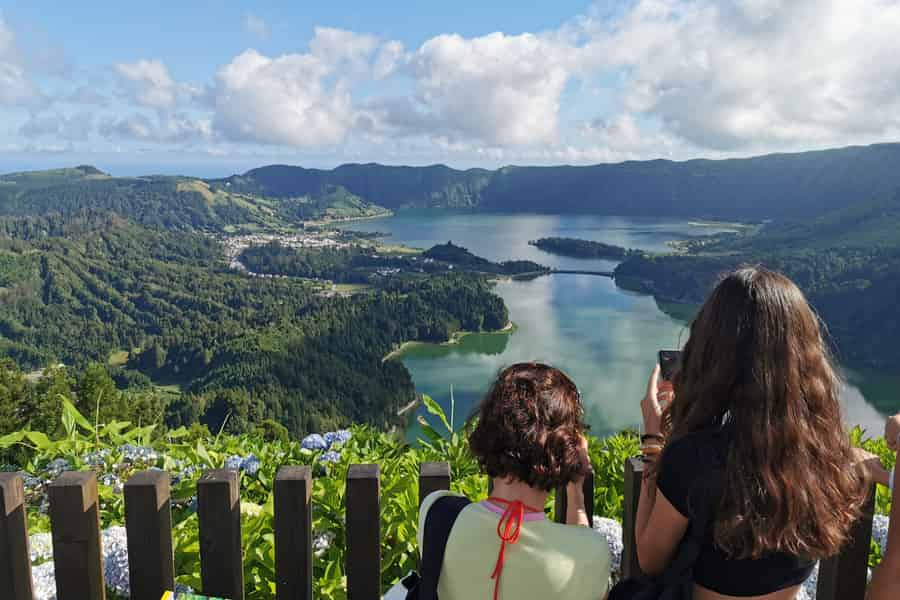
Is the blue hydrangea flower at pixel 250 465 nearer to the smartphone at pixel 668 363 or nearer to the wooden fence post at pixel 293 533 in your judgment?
the wooden fence post at pixel 293 533

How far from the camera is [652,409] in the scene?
4.74 feet

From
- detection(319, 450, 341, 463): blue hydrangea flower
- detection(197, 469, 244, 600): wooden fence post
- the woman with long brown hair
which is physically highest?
the woman with long brown hair

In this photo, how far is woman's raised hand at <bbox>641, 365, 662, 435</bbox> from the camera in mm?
1429

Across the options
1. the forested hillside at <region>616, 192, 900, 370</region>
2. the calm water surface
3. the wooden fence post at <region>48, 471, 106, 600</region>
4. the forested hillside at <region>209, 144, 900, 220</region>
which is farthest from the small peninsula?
the wooden fence post at <region>48, 471, 106, 600</region>

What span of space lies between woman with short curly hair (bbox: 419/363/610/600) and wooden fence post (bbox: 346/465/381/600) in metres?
0.21

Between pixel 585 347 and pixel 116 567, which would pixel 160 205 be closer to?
pixel 585 347

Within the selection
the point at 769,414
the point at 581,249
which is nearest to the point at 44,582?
the point at 769,414

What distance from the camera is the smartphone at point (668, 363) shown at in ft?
4.70

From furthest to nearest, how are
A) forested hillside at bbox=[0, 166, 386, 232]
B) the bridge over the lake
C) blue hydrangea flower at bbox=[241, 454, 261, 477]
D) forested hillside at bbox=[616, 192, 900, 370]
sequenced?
forested hillside at bbox=[0, 166, 386, 232]
the bridge over the lake
forested hillside at bbox=[616, 192, 900, 370]
blue hydrangea flower at bbox=[241, 454, 261, 477]

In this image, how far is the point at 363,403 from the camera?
169 feet

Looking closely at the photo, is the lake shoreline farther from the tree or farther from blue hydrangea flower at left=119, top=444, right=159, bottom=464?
blue hydrangea flower at left=119, top=444, right=159, bottom=464

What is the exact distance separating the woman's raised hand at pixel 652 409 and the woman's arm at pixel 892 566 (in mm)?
444

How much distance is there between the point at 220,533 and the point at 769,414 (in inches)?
45.3

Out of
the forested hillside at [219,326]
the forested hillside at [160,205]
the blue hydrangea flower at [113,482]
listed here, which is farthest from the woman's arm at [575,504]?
the forested hillside at [160,205]
